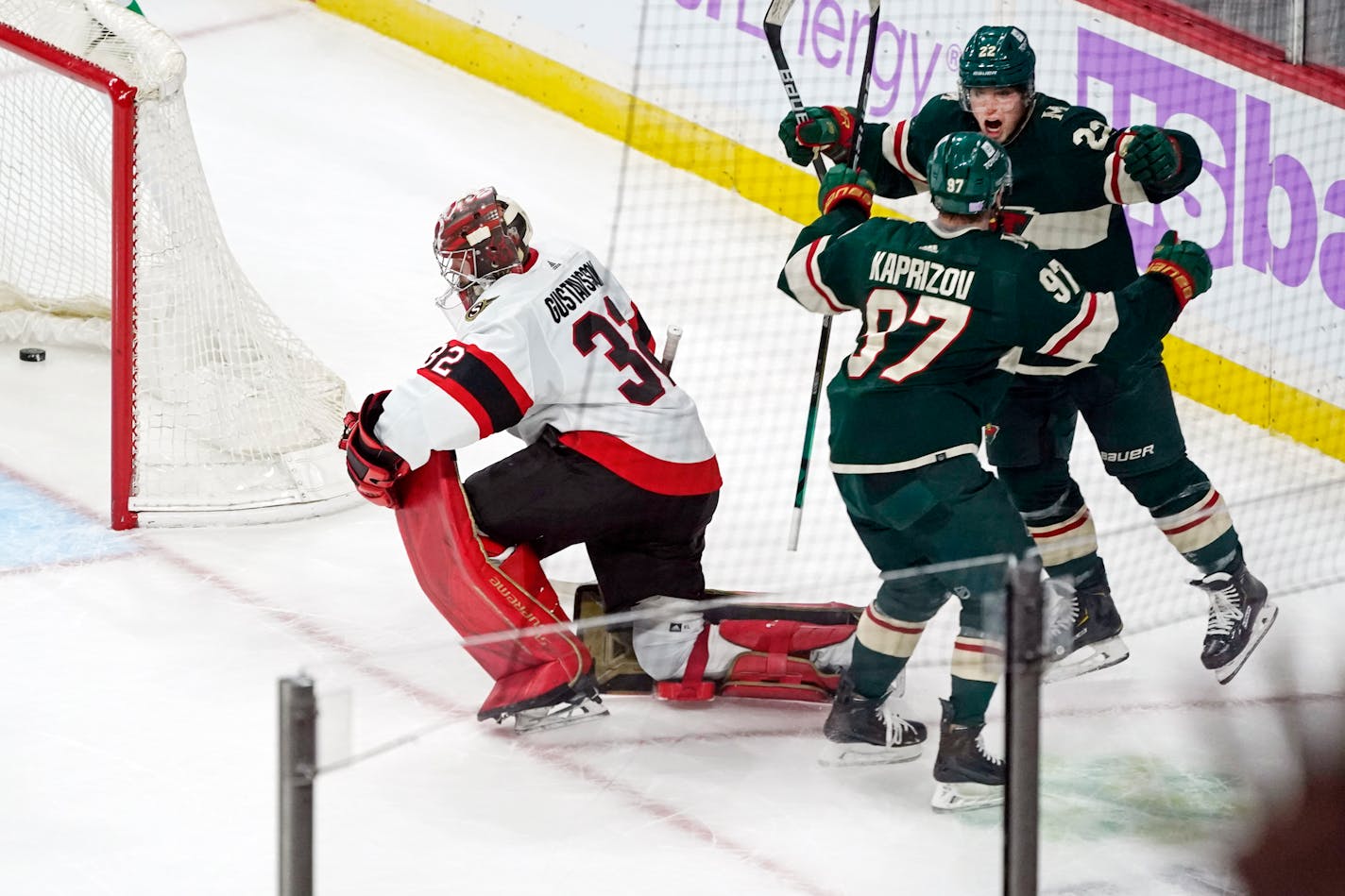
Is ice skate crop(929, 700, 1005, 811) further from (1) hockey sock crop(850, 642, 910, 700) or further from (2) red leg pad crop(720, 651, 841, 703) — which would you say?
(2) red leg pad crop(720, 651, 841, 703)

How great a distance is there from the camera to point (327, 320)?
18.5 ft

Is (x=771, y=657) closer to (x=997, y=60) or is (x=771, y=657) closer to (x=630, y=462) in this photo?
(x=630, y=462)

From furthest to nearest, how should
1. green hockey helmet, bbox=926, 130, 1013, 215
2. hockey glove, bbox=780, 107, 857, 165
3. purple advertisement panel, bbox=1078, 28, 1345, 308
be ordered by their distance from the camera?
purple advertisement panel, bbox=1078, 28, 1345, 308
hockey glove, bbox=780, 107, 857, 165
green hockey helmet, bbox=926, 130, 1013, 215

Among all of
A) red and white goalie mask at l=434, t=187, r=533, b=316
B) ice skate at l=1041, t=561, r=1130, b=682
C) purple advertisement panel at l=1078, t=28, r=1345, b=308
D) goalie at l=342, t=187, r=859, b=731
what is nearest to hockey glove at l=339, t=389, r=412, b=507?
goalie at l=342, t=187, r=859, b=731

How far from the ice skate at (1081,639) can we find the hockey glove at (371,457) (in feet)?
4.02

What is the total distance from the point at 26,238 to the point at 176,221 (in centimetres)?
86

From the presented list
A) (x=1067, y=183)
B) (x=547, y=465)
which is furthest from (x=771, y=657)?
(x=1067, y=183)

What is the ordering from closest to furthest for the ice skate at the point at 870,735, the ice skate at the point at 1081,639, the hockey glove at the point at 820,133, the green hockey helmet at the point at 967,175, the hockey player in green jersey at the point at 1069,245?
the ice skate at the point at 1081,639 < the ice skate at the point at 870,735 < the green hockey helmet at the point at 967,175 < the hockey player in green jersey at the point at 1069,245 < the hockey glove at the point at 820,133

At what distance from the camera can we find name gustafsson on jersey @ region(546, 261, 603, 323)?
11.9 ft

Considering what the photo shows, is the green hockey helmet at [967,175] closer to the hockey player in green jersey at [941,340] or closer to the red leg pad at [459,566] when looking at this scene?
the hockey player in green jersey at [941,340]

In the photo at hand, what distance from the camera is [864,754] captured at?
3031mm

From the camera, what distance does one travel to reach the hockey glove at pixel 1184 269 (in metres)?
3.39

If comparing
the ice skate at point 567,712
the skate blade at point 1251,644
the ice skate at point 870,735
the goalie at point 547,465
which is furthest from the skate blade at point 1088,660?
the goalie at point 547,465

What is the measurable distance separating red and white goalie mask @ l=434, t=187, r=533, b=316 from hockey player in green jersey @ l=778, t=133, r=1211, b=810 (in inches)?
21.1
